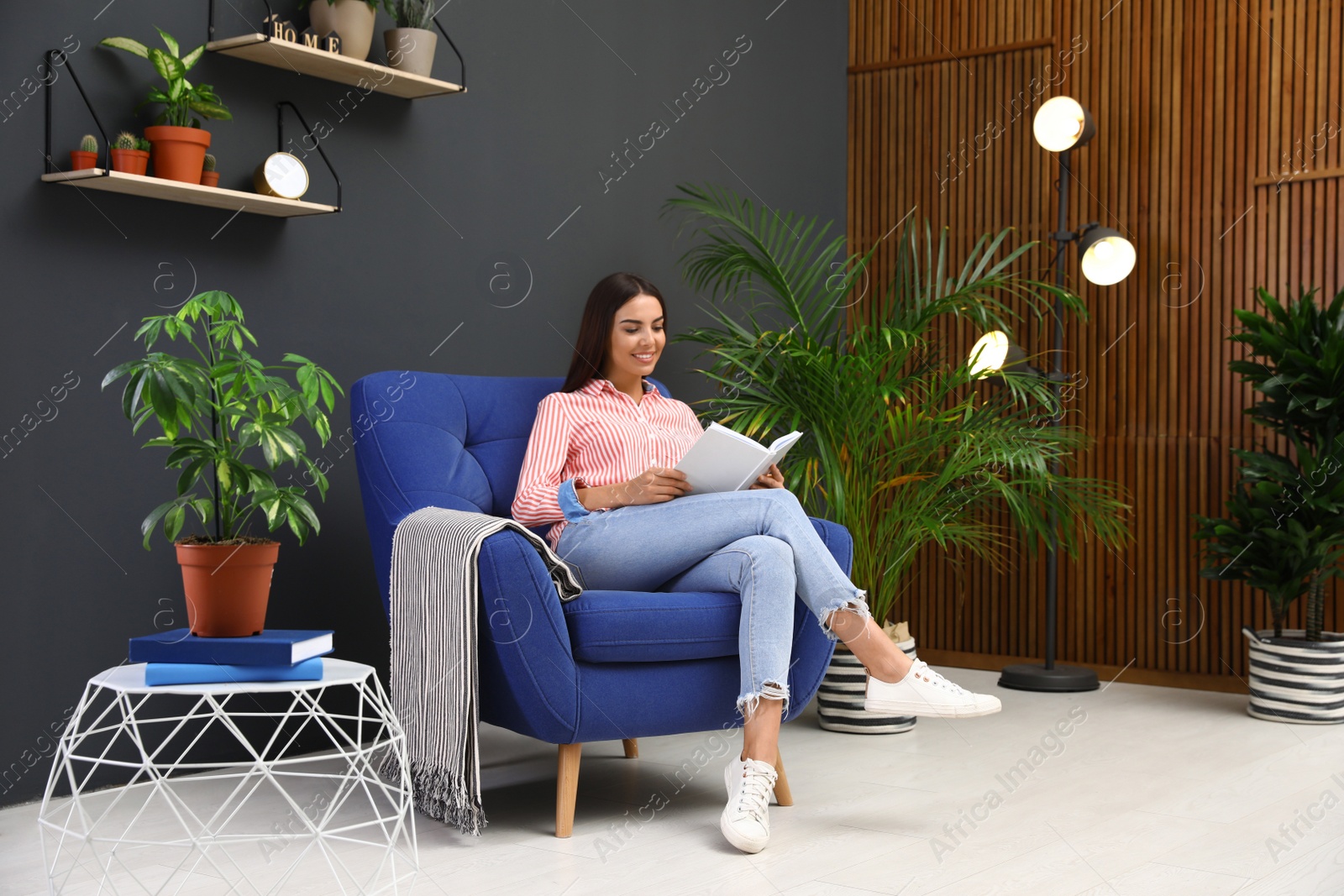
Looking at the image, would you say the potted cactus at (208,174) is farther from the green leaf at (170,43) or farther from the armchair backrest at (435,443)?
the armchair backrest at (435,443)

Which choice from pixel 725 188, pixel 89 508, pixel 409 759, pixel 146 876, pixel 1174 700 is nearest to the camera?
pixel 146 876

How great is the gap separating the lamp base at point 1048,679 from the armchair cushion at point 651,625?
1997mm

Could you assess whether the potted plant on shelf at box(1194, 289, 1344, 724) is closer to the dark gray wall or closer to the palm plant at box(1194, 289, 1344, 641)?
the palm plant at box(1194, 289, 1344, 641)

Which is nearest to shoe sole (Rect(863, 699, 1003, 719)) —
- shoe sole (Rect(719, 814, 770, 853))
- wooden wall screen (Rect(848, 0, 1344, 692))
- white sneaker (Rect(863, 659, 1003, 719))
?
white sneaker (Rect(863, 659, 1003, 719))

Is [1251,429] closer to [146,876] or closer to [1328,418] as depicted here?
[1328,418]

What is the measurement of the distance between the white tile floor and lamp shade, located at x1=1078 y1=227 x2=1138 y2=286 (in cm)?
150

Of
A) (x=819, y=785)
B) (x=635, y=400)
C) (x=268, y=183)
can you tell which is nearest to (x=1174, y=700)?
(x=819, y=785)

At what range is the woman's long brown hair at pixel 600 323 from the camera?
305 centimetres

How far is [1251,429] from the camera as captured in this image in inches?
170

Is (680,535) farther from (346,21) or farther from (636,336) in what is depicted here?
(346,21)

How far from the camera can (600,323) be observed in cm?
305

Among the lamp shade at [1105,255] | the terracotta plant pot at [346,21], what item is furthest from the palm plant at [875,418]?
the terracotta plant pot at [346,21]

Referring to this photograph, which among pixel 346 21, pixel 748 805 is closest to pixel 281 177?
pixel 346 21

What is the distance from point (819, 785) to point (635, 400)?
101cm
